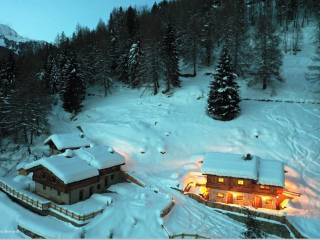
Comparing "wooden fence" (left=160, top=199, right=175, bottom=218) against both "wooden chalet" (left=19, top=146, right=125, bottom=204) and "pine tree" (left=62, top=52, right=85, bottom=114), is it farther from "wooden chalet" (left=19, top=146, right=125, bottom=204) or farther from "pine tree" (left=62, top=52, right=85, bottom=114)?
"pine tree" (left=62, top=52, right=85, bottom=114)

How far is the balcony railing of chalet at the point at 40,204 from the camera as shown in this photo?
3316 centimetres

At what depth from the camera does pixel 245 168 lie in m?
38.6

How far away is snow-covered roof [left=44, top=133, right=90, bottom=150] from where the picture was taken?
47.8m

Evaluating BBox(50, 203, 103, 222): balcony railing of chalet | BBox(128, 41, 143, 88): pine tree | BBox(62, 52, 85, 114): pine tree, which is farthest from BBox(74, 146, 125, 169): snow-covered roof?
BBox(128, 41, 143, 88): pine tree

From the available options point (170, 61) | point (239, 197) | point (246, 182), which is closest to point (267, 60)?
point (170, 61)

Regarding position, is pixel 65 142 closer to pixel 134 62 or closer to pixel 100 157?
pixel 100 157

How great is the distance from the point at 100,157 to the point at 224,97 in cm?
2285

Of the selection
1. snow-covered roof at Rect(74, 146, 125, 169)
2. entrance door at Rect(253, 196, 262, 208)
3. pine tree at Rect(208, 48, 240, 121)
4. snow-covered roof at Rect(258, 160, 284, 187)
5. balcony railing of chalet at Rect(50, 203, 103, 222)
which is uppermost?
pine tree at Rect(208, 48, 240, 121)

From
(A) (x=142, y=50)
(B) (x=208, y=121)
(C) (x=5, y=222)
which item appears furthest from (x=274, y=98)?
(C) (x=5, y=222)

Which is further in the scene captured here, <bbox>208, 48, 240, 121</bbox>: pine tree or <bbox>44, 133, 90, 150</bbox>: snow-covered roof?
<bbox>208, 48, 240, 121</bbox>: pine tree

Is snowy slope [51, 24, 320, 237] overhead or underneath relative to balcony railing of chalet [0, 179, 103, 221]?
overhead

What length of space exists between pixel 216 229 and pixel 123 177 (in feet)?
51.1

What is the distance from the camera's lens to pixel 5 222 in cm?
3422

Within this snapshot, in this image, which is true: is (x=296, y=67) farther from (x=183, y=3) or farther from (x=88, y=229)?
(x=88, y=229)
